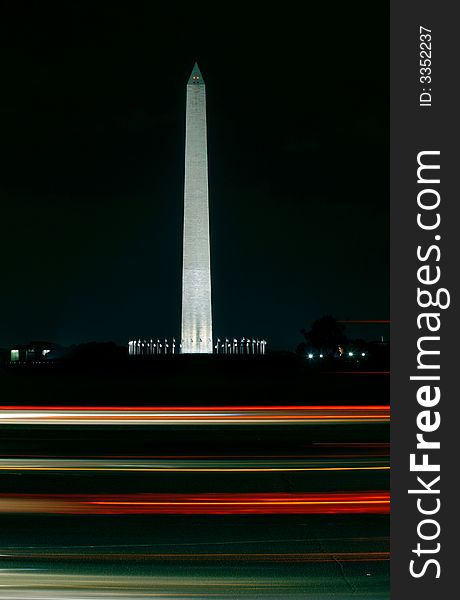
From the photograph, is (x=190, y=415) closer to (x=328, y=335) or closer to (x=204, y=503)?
(x=204, y=503)

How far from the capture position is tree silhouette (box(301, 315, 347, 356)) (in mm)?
126000

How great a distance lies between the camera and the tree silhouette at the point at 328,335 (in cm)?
12600

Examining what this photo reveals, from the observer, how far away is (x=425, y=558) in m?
7.17

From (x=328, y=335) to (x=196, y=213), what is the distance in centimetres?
7008

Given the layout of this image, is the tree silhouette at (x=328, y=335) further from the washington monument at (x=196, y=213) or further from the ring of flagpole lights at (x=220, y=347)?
the washington monument at (x=196, y=213)

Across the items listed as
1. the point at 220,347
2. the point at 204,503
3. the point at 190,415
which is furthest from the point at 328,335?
the point at 204,503

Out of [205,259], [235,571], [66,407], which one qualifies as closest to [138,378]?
[205,259]

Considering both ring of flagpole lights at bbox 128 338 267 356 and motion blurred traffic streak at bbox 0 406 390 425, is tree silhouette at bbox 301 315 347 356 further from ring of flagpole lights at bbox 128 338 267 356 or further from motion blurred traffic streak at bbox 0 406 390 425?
motion blurred traffic streak at bbox 0 406 390 425

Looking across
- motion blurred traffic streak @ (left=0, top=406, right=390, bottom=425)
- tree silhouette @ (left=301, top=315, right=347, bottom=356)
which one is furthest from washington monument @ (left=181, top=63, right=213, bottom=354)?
tree silhouette @ (left=301, top=315, right=347, bottom=356)

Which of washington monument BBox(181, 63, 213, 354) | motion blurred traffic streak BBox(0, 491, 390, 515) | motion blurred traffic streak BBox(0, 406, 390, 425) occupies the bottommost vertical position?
motion blurred traffic streak BBox(0, 406, 390, 425)

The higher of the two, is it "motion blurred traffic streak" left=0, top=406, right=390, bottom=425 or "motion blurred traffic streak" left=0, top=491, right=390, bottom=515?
"motion blurred traffic streak" left=0, top=491, right=390, bottom=515

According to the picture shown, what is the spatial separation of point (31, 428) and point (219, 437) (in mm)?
4329

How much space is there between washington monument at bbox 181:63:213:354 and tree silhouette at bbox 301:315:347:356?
67823mm

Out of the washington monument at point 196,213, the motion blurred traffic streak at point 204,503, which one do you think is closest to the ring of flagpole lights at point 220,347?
the washington monument at point 196,213
